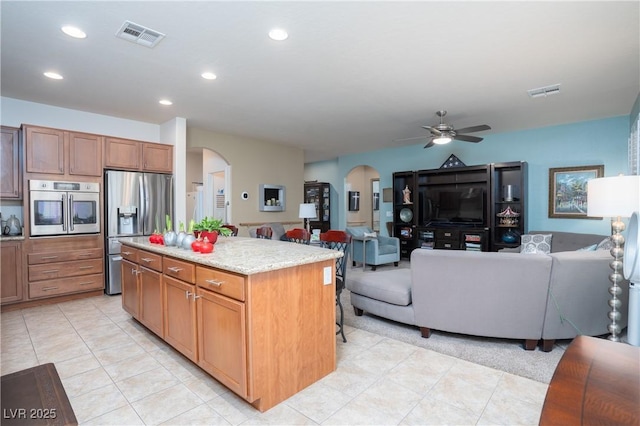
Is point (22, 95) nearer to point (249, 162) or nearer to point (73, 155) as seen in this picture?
point (73, 155)

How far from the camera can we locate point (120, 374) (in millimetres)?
2383

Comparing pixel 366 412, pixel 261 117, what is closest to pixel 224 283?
pixel 366 412

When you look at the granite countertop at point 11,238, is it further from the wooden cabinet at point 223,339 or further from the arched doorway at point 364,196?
the arched doorway at point 364,196

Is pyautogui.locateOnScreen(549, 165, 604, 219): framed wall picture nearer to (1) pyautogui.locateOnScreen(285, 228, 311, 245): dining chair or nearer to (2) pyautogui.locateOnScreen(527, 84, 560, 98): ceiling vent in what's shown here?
(2) pyautogui.locateOnScreen(527, 84, 560, 98): ceiling vent

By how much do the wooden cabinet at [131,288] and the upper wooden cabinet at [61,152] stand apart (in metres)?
1.82

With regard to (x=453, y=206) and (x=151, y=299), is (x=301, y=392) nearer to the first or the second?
(x=151, y=299)

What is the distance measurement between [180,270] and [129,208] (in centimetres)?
290

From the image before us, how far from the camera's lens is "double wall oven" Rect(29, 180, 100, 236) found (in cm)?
402

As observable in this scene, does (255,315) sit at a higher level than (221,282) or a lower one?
lower

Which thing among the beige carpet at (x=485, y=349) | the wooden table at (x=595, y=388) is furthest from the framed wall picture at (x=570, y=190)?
the wooden table at (x=595, y=388)

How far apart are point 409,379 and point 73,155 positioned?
4.79 m

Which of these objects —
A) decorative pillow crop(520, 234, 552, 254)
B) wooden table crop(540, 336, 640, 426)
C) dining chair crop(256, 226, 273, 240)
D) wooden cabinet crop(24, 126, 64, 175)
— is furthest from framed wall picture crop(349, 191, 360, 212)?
wooden table crop(540, 336, 640, 426)

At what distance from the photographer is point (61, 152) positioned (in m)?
4.22

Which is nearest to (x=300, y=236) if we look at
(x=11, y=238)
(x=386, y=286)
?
(x=386, y=286)
